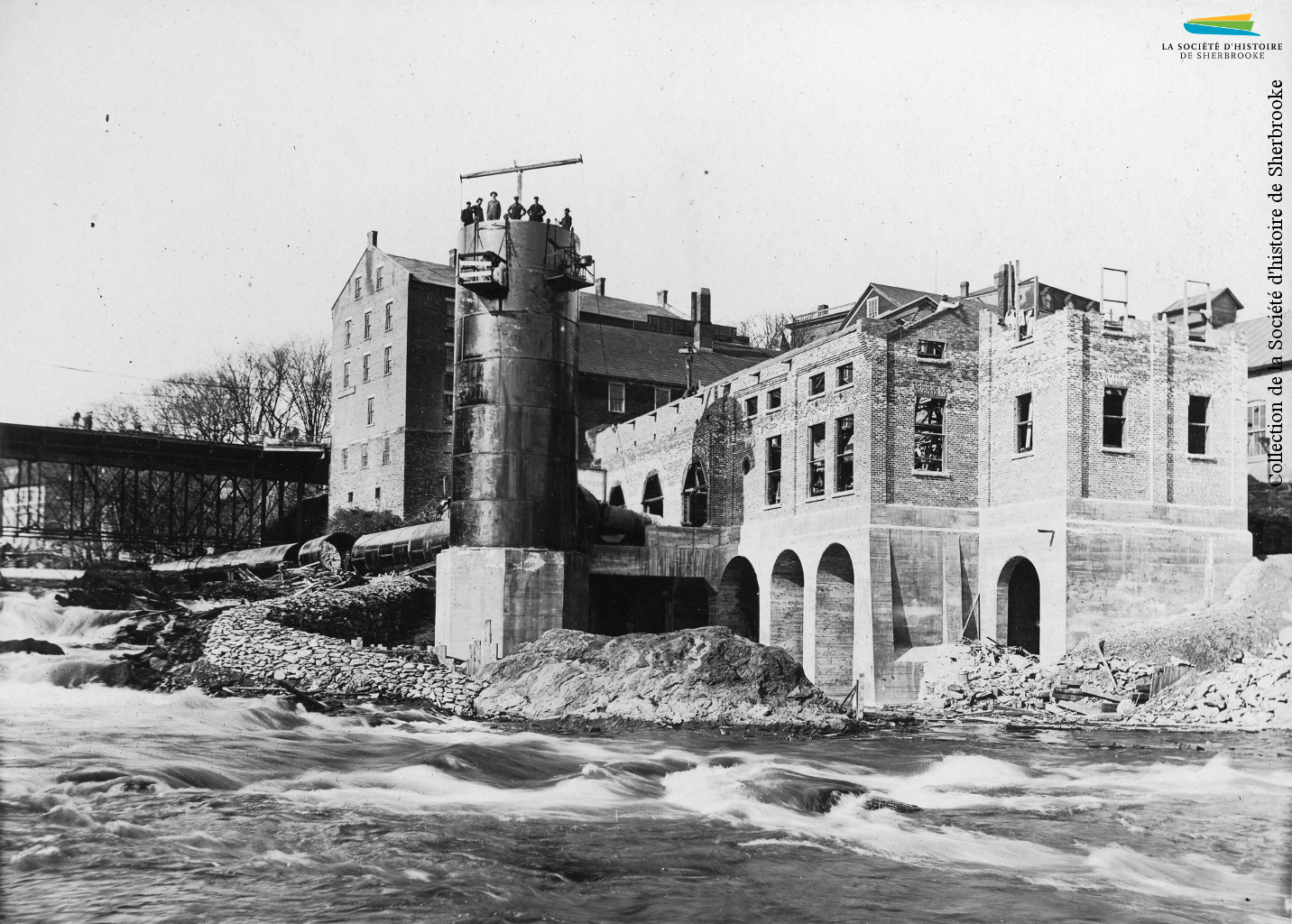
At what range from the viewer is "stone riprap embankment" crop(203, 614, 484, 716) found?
28.5 meters

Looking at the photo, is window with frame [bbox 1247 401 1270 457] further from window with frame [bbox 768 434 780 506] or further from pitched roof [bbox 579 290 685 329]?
pitched roof [bbox 579 290 685 329]

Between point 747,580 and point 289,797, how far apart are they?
27823 millimetres

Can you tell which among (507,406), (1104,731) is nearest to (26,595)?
(507,406)

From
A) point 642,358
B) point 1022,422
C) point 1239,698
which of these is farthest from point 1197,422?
point 642,358

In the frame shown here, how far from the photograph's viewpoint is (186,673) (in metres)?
28.2

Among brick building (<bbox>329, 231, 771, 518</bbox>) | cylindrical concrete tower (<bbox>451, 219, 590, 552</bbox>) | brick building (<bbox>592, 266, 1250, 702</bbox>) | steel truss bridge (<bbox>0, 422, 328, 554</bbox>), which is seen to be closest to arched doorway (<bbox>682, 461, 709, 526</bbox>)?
brick building (<bbox>592, 266, 1250, 702</bbox>)

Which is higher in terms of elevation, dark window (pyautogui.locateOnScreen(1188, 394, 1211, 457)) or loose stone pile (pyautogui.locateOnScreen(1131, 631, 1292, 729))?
dark window (pyautogui.locateOnScreen(1188, 394, 1211, 457))

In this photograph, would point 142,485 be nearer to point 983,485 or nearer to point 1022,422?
point 983,485

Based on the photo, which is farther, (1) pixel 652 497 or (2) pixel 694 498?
(1) pixel 652 497

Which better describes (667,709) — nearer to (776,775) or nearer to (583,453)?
(776,775)

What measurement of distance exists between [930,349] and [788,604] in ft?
28.6

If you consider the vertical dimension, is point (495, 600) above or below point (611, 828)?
above

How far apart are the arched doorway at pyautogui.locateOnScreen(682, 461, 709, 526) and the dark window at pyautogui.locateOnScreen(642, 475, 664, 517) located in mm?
2297

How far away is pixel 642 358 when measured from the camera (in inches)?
2347
